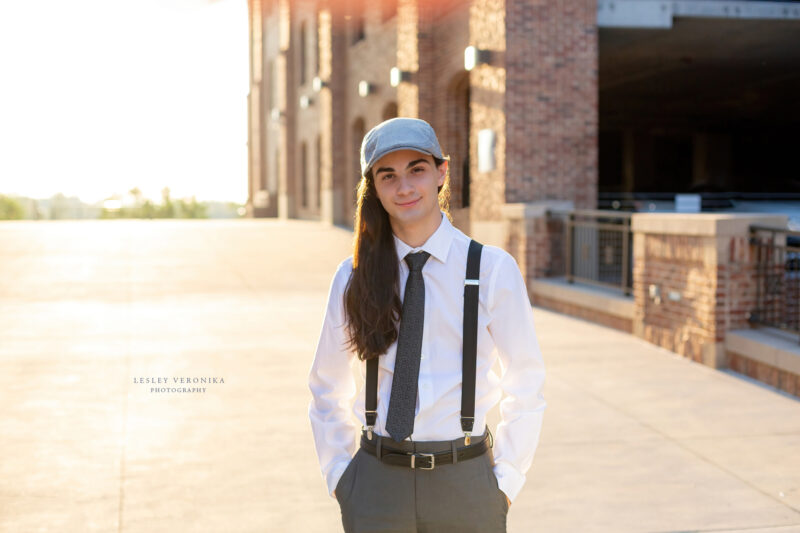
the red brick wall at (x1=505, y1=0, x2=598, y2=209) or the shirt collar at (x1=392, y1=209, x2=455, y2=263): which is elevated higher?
the red brick wall at (x1=505, y1=0, x2=598, y2=209)

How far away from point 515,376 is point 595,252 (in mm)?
10170

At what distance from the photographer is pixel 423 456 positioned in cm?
243

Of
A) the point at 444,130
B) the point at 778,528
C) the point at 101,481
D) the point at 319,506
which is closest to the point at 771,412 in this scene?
the point at 778,528

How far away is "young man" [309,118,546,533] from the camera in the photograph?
7.97 feet

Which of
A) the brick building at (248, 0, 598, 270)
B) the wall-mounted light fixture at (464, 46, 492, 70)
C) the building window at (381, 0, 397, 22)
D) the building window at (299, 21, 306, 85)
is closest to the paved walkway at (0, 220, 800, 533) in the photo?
the brick building at (248, 0, 598, 270)

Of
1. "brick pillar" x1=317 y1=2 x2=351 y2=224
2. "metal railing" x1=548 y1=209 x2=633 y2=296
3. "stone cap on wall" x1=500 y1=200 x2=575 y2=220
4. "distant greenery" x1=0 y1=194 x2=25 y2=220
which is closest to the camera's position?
"metal railing" x1=548 y1=209 x2=633 y2=296

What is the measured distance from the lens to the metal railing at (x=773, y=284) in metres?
8.69

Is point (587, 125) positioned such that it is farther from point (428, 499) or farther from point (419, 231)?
point (428, 499)

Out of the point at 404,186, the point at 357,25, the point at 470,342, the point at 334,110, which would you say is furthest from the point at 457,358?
the point at 334,110

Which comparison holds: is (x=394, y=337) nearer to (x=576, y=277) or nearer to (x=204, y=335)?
(x=204, y=335)

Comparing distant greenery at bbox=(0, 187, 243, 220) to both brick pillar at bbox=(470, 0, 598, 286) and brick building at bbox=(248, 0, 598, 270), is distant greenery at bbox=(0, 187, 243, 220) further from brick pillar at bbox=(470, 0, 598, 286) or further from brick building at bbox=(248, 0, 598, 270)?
brick pillar at bbox=(470, 0, 598, 286)

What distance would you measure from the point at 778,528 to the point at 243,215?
42.7m

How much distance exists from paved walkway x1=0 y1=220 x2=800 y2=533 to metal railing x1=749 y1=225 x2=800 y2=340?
0.77 meters

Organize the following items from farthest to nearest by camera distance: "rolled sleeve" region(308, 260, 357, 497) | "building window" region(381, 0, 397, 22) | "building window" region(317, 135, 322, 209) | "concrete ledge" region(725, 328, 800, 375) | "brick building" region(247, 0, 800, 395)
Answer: "building window" region(317, 135, 322, 209), "building window" region(381, 0, 397, 22), "brick building" region(247, 0, 800, 395), "concrete ledge" region(725, 328, 800, 375), "rolled sleeve" region(308, 260, 357, 497)
